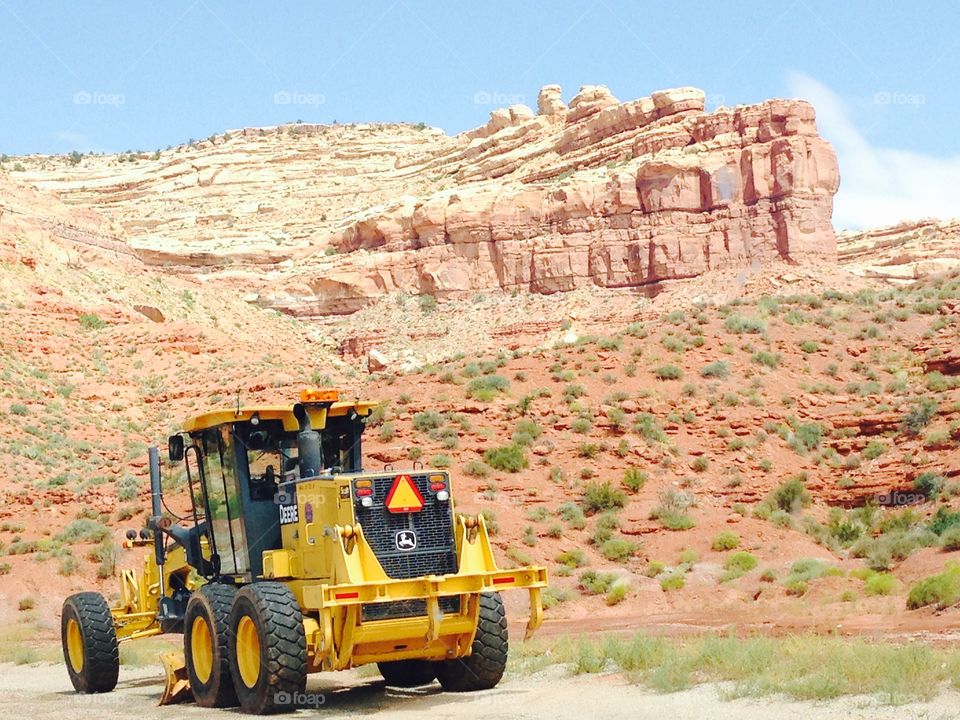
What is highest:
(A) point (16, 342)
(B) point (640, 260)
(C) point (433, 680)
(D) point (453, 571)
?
(B) point (640, 260)

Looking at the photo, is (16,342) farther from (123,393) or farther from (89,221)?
(89,221)

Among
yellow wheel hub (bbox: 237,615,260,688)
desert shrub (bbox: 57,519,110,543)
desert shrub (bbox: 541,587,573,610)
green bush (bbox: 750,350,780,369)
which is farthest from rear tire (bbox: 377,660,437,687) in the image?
green bush (bbox: 750,350,780,369)

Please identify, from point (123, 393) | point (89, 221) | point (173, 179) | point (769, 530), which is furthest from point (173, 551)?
point (173, 179)

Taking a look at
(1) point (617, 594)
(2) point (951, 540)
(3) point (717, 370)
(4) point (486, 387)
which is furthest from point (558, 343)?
(2) point (951, 540)

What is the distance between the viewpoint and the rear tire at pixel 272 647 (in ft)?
37.0

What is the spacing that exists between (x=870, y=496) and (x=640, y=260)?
56661mm

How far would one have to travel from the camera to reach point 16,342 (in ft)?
188

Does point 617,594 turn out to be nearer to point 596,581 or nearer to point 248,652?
point 596,581

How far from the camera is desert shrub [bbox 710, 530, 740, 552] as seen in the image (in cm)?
2627

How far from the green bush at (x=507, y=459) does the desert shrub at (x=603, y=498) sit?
1.97 m

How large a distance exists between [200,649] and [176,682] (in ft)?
2.40

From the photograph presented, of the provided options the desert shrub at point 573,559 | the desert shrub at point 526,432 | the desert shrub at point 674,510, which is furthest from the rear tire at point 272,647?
the desert shrub at point 526,432

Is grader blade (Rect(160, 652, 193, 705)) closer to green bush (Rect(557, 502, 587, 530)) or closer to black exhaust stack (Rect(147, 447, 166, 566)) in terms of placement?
black exhaust stack (Rect(147, 447, 166, 566))

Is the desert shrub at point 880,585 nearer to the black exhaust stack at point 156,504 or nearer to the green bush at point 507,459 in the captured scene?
the green bush at point 507,459
